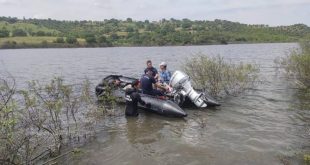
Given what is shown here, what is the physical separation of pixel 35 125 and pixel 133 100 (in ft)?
15.3

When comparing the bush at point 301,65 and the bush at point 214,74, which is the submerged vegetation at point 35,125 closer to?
the bush at point 214,74

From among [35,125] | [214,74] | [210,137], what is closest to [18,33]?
[214,74]

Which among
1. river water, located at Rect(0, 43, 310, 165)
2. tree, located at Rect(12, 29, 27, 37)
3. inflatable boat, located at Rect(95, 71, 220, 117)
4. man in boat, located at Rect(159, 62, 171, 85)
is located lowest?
river water, located at Rect(0, 43, 310, 165)

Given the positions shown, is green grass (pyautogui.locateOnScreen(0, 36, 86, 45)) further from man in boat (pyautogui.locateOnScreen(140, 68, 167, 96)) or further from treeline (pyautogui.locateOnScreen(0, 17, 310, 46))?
man in boat (pyautogui.locateOnScreen(140, 68, 167, 96))

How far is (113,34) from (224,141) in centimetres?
9616

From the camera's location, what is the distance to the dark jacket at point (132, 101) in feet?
43.7

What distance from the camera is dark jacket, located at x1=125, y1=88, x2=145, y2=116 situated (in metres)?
13.3

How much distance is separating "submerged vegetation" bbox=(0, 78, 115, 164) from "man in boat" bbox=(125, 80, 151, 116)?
1.59 metres

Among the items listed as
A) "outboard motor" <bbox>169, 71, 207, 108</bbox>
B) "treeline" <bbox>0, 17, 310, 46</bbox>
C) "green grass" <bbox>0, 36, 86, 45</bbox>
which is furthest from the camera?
"treeline" <bbox>0, 17, 310, 46</bbox>

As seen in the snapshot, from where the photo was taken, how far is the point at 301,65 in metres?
16.9

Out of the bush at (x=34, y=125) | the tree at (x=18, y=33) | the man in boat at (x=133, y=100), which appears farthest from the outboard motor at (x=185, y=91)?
the tree at (x=18, y=33)

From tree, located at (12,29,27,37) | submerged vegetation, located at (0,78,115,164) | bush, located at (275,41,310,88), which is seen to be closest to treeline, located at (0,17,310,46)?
tree, located at (12,29,27,37)

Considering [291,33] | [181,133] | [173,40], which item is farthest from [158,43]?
[181,133]

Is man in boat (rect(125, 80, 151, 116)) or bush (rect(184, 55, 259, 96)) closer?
man in boat (rect(125, 80, 151, 116))
